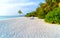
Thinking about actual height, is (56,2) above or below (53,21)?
above

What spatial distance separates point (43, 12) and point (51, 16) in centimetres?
847

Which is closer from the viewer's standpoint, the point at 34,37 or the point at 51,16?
the point at 34,37

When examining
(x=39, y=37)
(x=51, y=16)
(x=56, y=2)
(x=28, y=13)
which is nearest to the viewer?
(x=39, y=37)

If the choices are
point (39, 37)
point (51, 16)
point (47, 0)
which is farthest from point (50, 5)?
point (39, 37)

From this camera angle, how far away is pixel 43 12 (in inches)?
830

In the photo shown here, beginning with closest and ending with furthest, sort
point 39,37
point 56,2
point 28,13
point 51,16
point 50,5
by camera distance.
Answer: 1. point 39,37
2. point 51,16
3. point 56,2
4. point 50,5
5. point 28,13

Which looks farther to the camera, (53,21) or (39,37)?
(53,21)

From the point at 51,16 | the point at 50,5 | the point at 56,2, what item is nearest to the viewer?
the point at 51,16

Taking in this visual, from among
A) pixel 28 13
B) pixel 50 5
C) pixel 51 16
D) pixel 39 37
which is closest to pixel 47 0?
pixel 50 5

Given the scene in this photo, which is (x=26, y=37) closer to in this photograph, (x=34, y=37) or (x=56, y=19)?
(x=34, y=37)

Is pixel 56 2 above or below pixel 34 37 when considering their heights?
above

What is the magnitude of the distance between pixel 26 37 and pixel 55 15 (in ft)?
21.6

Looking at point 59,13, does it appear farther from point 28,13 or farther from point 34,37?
point 28,13

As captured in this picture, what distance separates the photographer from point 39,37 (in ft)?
20.8
